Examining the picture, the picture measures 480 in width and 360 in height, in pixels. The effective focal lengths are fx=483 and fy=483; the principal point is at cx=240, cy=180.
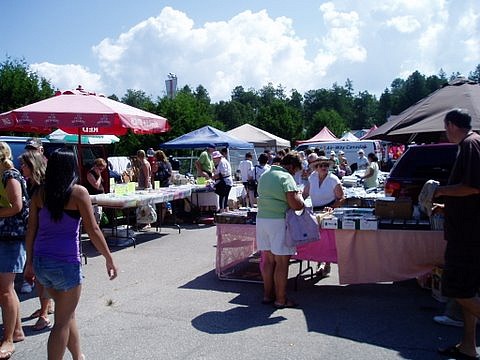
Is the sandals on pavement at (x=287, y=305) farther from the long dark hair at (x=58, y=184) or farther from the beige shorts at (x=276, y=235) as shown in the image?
the long dark hair at (x=58, y=184)

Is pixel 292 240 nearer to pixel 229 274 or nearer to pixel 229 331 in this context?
pixel 229 331

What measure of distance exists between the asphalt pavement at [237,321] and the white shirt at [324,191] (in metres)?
1.09

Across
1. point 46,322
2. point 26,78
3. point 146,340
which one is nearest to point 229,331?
point 146,340

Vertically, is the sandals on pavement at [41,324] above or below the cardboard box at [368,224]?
below

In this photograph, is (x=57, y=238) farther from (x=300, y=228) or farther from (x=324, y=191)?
(x=324, y=191)

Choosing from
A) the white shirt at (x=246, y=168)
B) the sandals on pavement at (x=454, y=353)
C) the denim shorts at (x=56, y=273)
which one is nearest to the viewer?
the denim shorts at (x=56, y=273)

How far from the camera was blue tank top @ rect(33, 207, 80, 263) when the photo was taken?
333 cm

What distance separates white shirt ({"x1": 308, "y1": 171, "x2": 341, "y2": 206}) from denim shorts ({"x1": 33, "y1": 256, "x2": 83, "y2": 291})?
170 inches

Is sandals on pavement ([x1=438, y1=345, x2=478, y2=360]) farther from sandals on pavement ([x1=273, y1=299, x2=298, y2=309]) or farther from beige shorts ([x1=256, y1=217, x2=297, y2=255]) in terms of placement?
beige shorts ([x1=256, y1=217, x2=297, y2=255])

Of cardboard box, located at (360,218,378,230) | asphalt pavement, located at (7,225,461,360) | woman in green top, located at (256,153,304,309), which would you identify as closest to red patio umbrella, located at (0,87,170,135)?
asphalt pavement, located at (7,225,461,360)

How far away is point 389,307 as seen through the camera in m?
5.43

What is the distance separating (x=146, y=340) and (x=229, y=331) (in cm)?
80

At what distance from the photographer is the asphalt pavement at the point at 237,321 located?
168 inches

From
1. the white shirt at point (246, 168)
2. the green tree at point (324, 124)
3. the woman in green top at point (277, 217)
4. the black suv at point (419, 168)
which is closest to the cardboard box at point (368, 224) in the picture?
the woman in green top at point (277, 217)
